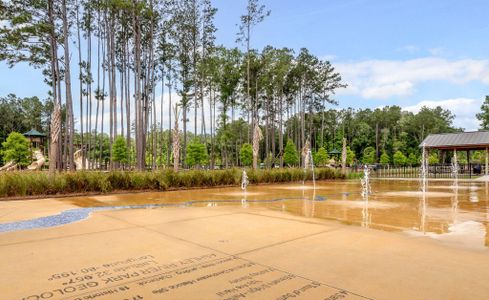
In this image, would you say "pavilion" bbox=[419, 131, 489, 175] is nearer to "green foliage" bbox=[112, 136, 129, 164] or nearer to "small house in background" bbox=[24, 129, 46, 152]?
"green foliage" bbox=[112, 136, 129, 164]

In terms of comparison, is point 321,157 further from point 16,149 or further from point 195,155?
point 16,149

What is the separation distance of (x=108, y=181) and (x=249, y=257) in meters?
10.4

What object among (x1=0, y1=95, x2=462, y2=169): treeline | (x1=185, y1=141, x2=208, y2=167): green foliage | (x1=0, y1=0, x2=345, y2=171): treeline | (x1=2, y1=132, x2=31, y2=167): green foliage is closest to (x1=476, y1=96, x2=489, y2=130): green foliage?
(x1=0, y1=95, x2=462, y2=169): treeline

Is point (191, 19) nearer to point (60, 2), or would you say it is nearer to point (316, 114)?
point (60, 2)

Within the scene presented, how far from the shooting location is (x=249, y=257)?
418 centimetres

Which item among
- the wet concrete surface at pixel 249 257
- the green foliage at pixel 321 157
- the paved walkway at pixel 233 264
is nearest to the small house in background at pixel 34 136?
the green foliage at pixel 321 157

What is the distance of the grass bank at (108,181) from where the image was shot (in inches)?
449

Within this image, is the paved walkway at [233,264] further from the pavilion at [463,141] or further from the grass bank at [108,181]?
the pavilion at [463,141]

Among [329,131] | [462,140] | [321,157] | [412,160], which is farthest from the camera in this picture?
[329,131]

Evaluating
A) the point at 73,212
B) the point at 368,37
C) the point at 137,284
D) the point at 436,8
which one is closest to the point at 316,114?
the point at 368,37

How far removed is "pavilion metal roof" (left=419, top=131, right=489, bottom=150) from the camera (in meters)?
23.8

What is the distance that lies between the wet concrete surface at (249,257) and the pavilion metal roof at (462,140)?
2053 centimetres

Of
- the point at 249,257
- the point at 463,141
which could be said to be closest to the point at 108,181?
the point at 249,257

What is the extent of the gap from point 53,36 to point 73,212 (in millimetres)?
17249
